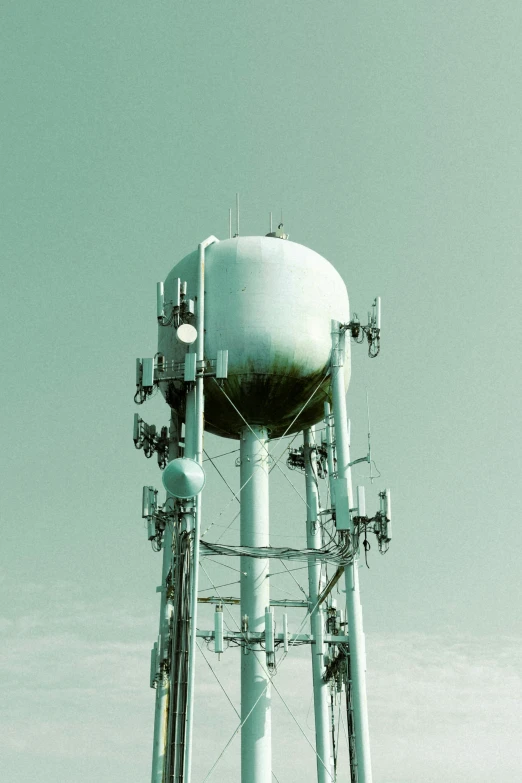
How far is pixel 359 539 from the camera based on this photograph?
22016mm

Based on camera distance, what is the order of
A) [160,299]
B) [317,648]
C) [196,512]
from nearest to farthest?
1. [196,512]
2. [317,648]
3. [160,299]

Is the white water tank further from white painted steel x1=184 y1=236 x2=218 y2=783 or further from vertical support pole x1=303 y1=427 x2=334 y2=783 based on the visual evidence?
vertical support pole x1=303 y1=427 x2=334 y2=783

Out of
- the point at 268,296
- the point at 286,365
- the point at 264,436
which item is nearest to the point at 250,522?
the point at 264,436

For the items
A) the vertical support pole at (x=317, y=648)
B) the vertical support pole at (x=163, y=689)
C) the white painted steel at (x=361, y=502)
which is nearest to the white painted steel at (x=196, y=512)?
the vertical support pole at (x=163, y=689)

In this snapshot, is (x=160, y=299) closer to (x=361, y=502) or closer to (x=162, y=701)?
(x=361, y=502)

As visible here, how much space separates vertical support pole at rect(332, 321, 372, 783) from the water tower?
0.10ft

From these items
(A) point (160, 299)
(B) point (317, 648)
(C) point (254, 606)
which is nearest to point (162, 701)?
(C) point (254, 606)

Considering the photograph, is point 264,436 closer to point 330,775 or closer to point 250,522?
point 250,522

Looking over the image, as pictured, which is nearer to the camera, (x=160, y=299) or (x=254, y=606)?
(x=254, y=606)

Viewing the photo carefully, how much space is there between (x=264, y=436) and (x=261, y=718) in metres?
7.36

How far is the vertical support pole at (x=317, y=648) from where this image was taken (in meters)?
22.5

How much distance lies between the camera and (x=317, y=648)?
22547mm

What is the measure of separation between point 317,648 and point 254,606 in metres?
1.88

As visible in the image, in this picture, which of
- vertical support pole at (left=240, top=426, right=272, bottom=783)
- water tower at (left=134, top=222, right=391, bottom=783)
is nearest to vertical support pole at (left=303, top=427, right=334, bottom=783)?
water tower at (left=134, top=222, right=391, bottom=783)
